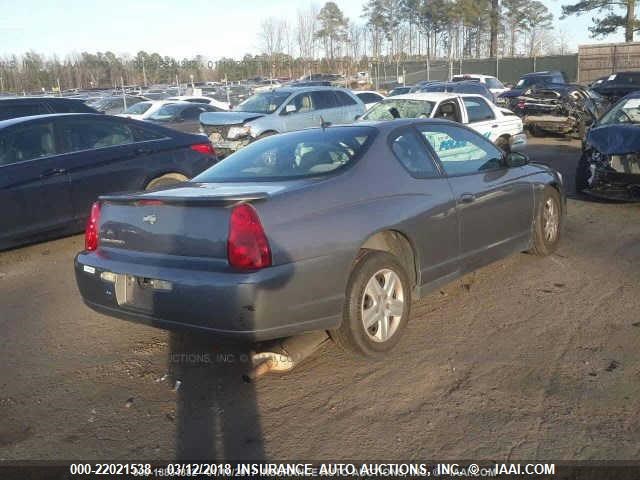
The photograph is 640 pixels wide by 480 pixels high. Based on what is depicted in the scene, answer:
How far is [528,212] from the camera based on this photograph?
5461 mm

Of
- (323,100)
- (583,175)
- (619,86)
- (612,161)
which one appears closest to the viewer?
(612,161)

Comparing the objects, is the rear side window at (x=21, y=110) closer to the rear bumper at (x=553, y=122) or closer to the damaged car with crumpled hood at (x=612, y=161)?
the damaged car with crumpled hood at (x=612, y=161)

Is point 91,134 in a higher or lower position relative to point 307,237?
higher

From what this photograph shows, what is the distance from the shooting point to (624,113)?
9039mm

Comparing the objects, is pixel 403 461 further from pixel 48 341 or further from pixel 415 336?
pixel 48 341

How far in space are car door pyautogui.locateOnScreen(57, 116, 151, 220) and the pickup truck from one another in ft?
15.6

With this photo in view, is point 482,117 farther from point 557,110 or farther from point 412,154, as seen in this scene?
point 412,154

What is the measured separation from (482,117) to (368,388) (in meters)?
8.95

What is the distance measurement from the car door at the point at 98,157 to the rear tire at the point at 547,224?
4483 mm

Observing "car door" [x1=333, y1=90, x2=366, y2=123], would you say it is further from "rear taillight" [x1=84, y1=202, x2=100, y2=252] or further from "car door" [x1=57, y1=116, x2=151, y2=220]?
"rear taillight" [x1=84, y1=202, x2=100, y2=252]

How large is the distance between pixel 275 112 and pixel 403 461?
37.5ft

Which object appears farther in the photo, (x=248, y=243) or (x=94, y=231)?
(x=94, y=231)

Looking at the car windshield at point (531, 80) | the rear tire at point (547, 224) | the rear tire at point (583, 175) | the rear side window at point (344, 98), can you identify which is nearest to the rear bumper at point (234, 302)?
the rear tire at point (547, 224)

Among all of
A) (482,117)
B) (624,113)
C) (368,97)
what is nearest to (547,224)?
(624,113)
